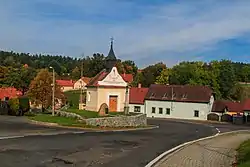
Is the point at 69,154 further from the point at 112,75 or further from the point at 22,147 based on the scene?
the point at 112,75

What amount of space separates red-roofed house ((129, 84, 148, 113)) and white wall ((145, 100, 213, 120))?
140 centimetres

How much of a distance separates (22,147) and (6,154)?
2569mm

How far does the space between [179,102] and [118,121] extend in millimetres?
40197

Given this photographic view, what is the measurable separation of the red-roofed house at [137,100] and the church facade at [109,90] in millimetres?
28538

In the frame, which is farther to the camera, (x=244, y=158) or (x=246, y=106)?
(x=246, y=106)

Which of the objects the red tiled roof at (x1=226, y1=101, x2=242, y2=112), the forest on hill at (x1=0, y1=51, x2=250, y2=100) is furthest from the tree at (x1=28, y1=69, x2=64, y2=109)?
the red tiled roof at (x1=226, y1=101, x2=242, y2=112)

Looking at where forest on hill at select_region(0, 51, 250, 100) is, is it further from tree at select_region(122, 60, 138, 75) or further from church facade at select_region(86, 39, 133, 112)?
church facade at select_region(86, 39, 133, 112)

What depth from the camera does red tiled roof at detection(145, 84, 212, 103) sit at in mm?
75938

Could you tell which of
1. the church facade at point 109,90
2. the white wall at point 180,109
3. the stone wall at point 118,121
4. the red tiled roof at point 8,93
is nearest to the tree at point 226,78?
the white wall at point 180,109

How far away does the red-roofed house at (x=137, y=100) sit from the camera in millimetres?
81688

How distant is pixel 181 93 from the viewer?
78750 mm

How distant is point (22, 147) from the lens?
17.1 meters

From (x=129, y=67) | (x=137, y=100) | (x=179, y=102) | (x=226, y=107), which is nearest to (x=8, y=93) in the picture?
(x=137, y=100)

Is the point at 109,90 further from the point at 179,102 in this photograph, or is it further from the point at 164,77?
the point at 164,77
